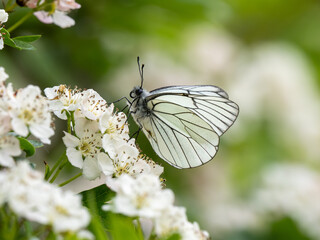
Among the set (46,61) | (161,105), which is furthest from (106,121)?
(46,61)

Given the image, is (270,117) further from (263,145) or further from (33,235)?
(33,235)

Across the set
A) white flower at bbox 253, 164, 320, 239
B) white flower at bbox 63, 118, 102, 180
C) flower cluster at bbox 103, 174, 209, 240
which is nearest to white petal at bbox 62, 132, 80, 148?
white flower at bbox 63, 118, 102, 180

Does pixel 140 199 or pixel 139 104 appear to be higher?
pixel 139 104

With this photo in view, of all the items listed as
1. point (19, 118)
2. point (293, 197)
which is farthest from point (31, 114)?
point (293, 197)

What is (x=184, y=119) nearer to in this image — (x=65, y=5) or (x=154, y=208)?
(x=65, y=5)

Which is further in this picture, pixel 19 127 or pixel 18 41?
pixel 18 41

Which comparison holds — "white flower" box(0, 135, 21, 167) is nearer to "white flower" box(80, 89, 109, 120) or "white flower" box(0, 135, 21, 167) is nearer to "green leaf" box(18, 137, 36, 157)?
"green leaf" box(18, 137, 36, 157)

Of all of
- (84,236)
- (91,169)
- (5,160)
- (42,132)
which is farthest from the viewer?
(91,169)
